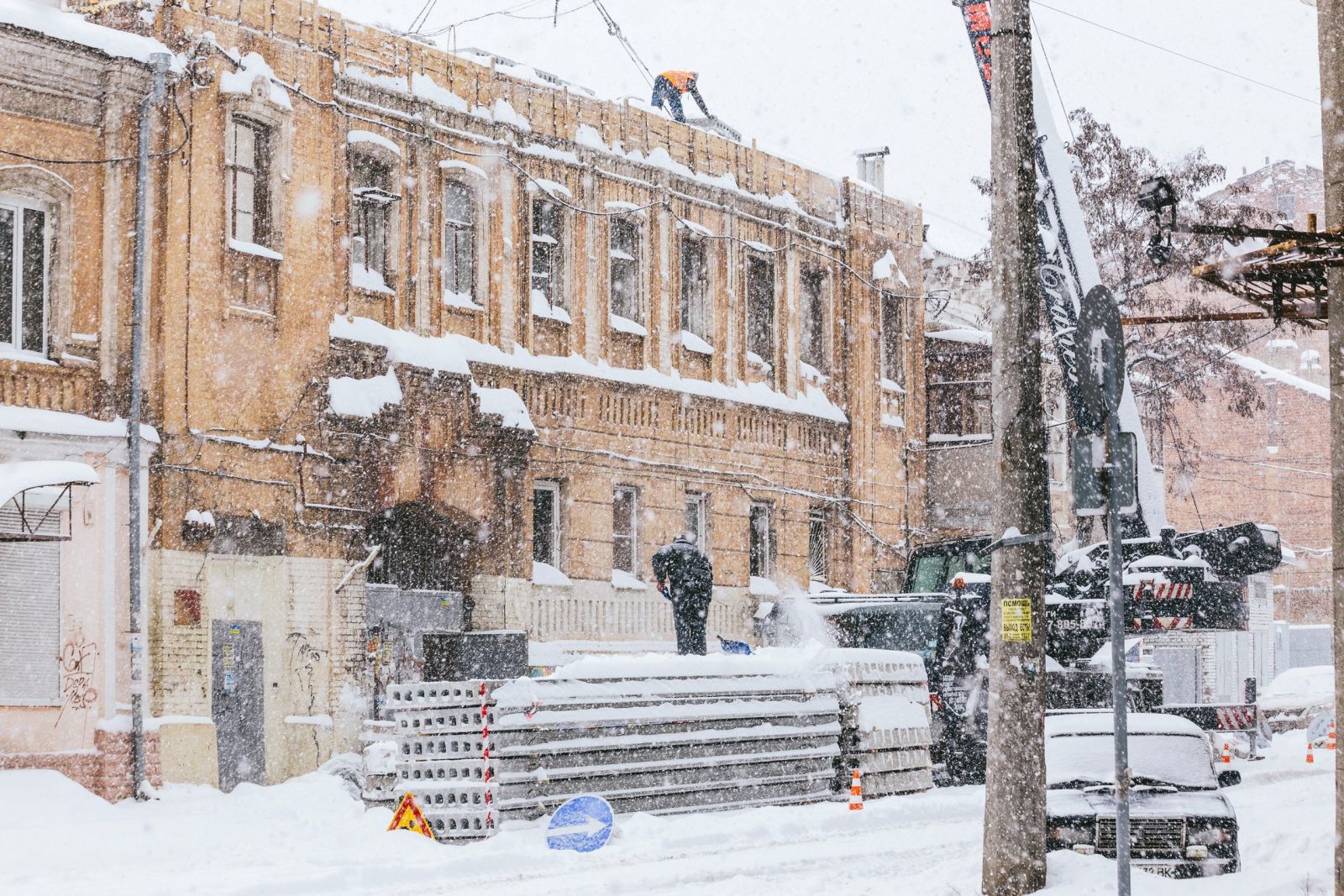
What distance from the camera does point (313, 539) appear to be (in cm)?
2250

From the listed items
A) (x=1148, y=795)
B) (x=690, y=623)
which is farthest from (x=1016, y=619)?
(x=690, y=623)

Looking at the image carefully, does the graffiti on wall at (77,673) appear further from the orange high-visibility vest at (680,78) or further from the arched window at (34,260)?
the orange high-visibility vest at (680,78)

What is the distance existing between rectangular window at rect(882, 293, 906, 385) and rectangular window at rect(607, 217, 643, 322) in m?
7.36

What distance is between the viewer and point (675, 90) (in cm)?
3219

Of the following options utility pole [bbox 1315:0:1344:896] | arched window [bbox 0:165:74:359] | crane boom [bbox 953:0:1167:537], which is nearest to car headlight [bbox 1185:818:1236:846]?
utility pole [bbox 1315:0:1344:896]

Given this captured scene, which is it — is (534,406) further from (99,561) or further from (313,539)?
(99,561)

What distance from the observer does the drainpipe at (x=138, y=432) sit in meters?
19.7

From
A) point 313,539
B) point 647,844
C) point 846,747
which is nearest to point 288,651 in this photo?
point 313,539

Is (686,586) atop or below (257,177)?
below

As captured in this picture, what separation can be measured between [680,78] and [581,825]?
68.9 ft

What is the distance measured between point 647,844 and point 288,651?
9.22 metres

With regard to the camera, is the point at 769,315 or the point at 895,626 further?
the point at 769,315

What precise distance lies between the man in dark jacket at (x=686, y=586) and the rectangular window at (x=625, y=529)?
9.33 metres

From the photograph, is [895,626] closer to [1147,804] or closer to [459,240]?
[459,240]
